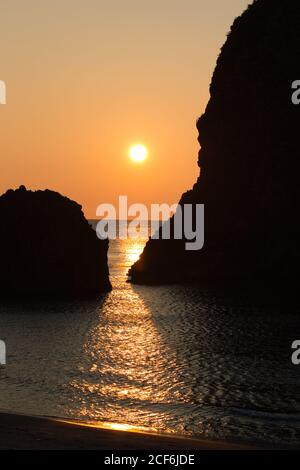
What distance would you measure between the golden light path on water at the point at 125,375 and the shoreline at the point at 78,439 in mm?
3057

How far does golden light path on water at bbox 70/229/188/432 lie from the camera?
3008 centimetres

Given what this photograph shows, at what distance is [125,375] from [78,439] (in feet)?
55.6

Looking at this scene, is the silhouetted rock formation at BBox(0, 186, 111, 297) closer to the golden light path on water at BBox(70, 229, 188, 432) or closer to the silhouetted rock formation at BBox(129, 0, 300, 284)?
the silhouetted rock formation at BBox(129, 0, 300, 284)

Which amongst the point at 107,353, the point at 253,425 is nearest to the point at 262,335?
the point at 107,353

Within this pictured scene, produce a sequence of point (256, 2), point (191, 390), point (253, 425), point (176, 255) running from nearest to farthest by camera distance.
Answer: point (253, 425)
point (191, 390)
point (256, 2)
point (176, 255)

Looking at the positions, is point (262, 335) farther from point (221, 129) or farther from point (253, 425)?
point (221, 129)

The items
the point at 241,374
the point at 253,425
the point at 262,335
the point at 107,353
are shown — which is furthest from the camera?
the point at 262,335

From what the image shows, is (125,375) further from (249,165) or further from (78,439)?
(249,165)

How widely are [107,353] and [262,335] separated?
1391cm

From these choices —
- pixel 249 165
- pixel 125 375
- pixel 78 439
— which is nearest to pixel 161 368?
pixel 125 375

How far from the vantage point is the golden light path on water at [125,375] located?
3008cm

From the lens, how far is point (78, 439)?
21922 mm

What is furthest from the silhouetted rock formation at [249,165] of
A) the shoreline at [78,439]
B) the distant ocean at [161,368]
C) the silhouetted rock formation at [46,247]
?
the shoreline at [78,439]

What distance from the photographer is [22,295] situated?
3302 inches
